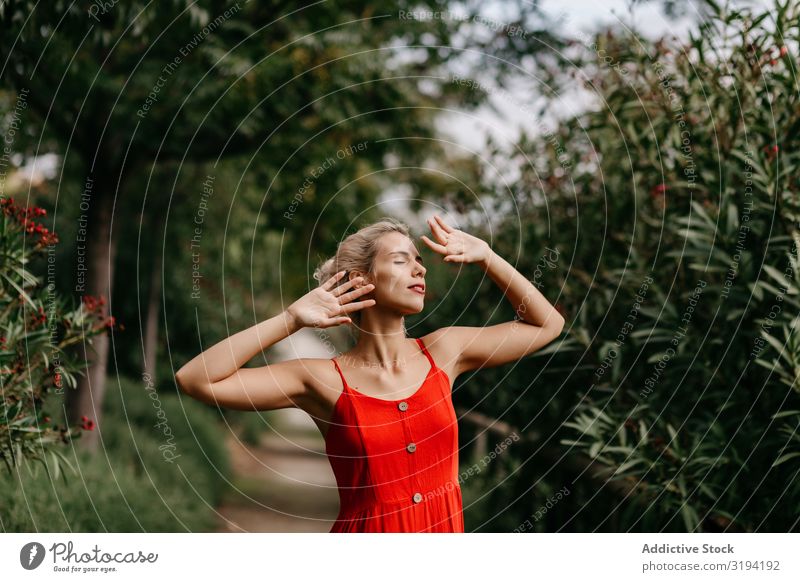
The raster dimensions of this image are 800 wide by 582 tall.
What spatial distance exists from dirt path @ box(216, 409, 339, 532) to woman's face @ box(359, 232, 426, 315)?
3.15 meters

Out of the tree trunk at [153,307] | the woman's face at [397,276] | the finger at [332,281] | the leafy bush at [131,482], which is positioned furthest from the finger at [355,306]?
the tree trunk at [153,307]

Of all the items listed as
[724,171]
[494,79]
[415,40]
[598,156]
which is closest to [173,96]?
[415,40]

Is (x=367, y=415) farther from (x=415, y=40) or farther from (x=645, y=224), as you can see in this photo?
(x=415, y=40)

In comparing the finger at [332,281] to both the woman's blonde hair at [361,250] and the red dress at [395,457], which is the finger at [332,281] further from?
the red dress at [395,457]

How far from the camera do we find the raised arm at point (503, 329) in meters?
A: 3.36

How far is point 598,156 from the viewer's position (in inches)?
243

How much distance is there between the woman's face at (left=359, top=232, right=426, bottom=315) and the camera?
3338 mm

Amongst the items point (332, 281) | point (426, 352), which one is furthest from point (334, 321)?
point (426, 352)

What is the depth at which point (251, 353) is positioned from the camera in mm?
3123

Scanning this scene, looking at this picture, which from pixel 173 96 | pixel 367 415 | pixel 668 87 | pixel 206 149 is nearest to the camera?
pixel 367 415

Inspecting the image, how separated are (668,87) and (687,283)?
1356mm

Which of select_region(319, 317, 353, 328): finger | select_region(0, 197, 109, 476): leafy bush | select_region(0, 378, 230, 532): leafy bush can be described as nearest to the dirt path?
select_region(0, 378, 230, 532): leafy bush

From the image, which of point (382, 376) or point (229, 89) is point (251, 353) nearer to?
point (382, 376)
